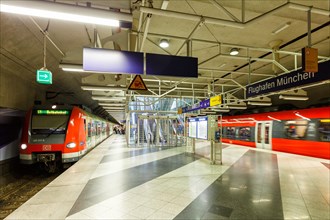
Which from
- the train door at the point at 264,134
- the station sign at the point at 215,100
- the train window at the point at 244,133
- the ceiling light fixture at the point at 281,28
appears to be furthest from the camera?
the train window at the point at 244,133

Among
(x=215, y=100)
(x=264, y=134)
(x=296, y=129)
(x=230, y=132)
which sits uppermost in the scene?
(x=215, y=100)

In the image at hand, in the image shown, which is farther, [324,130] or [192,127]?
[192,127]

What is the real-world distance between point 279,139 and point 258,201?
7940mm

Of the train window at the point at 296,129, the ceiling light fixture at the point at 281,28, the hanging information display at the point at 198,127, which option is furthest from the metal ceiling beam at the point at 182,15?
the train window at the point at 296,129

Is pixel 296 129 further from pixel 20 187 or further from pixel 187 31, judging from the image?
pixel 20 187

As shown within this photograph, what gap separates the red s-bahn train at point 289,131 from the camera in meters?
8.04

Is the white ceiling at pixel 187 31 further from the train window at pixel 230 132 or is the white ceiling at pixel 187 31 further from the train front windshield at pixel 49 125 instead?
the train window at pixel 230 132

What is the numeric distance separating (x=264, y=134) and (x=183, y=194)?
9.26m

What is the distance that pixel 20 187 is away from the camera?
528 cm

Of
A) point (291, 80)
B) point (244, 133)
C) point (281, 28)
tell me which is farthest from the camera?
point (244, 133)

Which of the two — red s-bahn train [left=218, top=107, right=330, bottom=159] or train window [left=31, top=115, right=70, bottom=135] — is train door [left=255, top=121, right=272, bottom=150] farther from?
train window [left=31, top=115, right=70, bottom=135]

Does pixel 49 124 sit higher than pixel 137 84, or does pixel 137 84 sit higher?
pixel 137 84

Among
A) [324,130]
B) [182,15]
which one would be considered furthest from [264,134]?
[182,15]

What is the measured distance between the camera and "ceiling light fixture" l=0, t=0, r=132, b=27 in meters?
1.90
